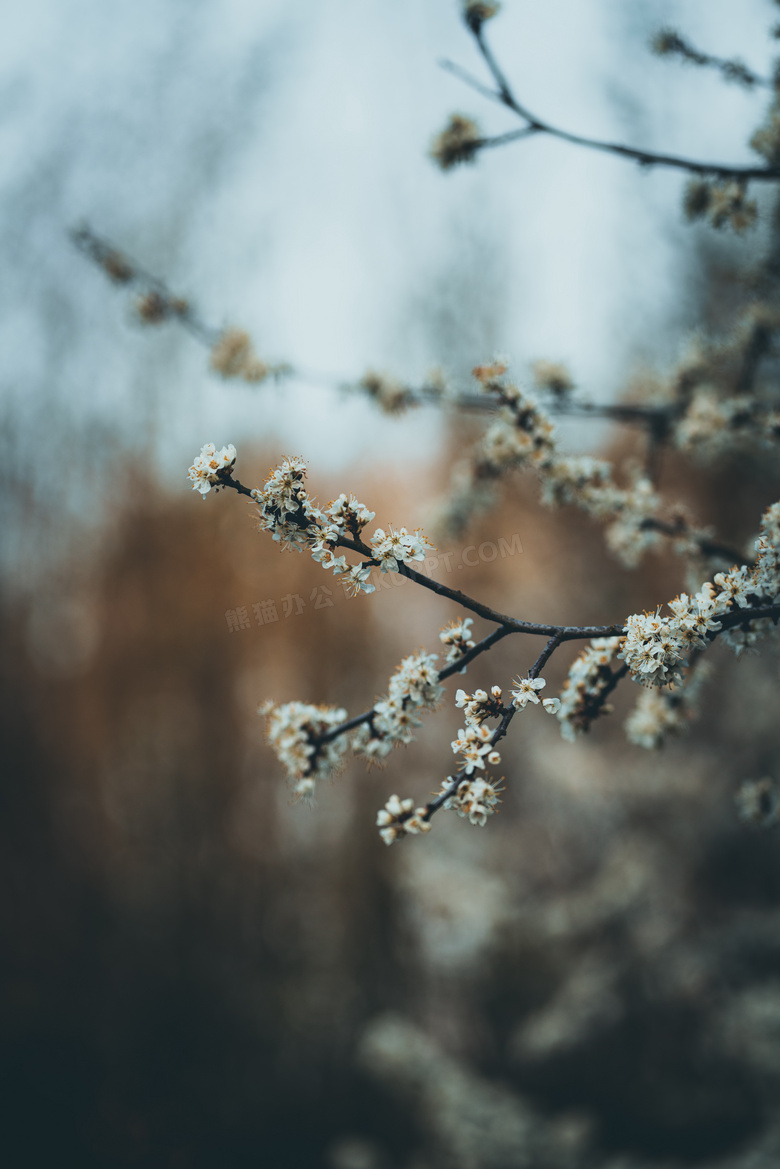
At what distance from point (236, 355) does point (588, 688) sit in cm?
226

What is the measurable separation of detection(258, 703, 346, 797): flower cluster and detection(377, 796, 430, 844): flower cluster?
0.51ft

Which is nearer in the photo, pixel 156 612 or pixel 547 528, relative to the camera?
pixel 156 612

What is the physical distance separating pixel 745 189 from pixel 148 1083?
7.80m

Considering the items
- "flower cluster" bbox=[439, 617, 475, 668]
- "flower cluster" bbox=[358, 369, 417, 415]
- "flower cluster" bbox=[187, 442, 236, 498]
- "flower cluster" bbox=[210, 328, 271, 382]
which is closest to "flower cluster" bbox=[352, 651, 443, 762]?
"flower cluster" bbox=[439, 617, 475, 668]

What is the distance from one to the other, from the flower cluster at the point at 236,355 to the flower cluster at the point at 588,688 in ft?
6.82

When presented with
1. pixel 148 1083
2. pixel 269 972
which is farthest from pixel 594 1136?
pixel 148 1083

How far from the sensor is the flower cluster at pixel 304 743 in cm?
131

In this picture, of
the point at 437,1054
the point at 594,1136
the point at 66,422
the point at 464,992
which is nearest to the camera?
the point at 594,1136

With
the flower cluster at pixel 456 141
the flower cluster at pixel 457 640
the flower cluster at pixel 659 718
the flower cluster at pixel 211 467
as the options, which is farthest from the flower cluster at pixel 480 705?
the flower cluster at pixel 456 141

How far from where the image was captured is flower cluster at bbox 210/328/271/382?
2789 millimetres

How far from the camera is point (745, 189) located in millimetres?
2109

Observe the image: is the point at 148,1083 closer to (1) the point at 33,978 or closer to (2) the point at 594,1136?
(1) the point at 33,978

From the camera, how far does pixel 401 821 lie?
4.16 ft

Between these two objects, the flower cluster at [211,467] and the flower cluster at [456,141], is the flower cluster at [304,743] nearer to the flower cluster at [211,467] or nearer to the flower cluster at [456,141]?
the flower cluster at [211,467]
